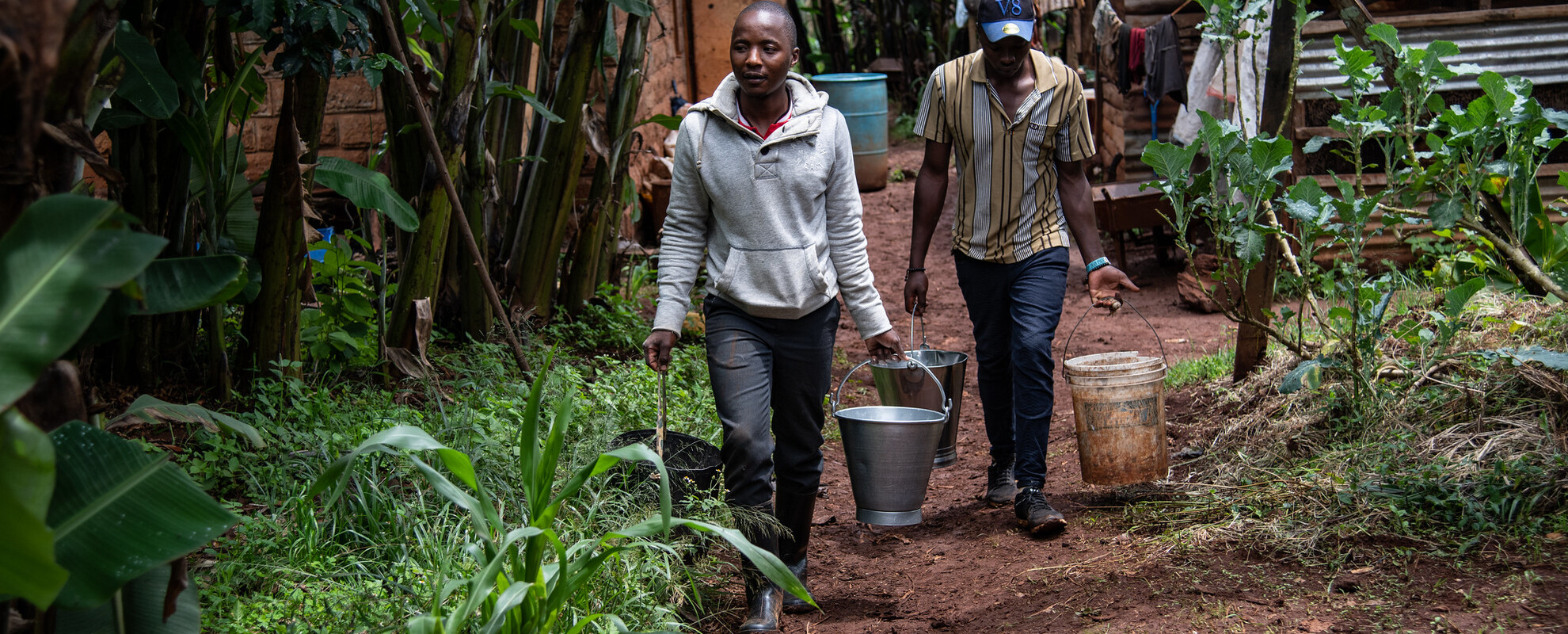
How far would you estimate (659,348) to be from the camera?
3.04 metres

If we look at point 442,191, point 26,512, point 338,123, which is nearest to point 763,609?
point 26,512

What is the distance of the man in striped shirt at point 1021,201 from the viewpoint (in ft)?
12.3

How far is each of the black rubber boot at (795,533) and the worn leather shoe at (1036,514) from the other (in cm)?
87

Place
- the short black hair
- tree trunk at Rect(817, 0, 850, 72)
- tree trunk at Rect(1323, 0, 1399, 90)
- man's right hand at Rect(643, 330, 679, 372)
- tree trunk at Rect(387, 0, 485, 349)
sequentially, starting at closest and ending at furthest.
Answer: the short black hair < man's right hand at Rect(643, 330, 679, 372) < tree trunk at Rect(1323, 0, 1399, 90) < tree trunk at Rect(387, 0, 485, 349) < tree trunk at Rect(817, 0, 850, 72)

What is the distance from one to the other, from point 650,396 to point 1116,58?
6752 millimetres

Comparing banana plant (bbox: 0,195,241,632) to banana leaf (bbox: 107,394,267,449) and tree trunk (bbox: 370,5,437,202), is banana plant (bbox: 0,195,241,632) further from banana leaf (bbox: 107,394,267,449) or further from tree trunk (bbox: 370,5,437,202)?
tree trunk (bbox: 370,5,437,202)

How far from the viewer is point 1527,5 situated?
8.06 m

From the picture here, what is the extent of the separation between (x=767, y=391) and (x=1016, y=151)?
1.38 metres

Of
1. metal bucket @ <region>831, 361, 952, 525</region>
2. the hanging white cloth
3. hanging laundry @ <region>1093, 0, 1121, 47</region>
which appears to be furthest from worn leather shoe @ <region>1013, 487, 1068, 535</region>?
hanging laundry @ <region>1093, 0, 1121, 47</region>

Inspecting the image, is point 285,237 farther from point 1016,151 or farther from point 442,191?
point 1016,151

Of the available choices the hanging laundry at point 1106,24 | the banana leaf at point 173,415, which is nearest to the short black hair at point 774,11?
the banana leaf at point 173,415

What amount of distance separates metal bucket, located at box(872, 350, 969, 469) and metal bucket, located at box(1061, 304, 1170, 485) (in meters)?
0.53

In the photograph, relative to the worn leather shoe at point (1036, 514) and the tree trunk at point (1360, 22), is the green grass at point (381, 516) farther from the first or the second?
the tree trunk at point (1360, 22)

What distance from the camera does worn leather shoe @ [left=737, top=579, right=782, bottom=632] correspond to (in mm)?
3031
